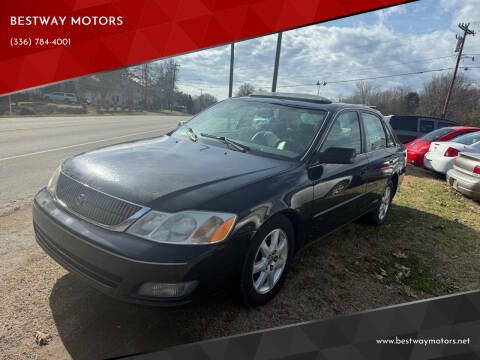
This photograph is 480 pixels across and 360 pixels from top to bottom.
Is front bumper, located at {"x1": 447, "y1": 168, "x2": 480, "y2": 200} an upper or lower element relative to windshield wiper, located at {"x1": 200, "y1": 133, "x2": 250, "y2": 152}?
lower

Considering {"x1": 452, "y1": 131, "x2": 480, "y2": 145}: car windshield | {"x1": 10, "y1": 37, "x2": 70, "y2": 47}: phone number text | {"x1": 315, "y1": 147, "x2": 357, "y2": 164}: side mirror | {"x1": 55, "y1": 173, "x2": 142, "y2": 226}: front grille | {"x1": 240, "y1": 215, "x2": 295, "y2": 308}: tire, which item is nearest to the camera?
{"x1": 55, "y1": 173, "x2": 142, "y2": 226}: front grille

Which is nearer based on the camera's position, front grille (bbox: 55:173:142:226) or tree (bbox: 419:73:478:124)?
front grille (bbox: 55:173:142:226)

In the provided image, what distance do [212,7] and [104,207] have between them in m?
6.24

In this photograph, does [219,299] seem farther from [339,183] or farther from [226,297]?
[339,183]

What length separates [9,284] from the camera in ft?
8.96

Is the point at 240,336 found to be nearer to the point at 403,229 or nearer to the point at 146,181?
the point at 146,181

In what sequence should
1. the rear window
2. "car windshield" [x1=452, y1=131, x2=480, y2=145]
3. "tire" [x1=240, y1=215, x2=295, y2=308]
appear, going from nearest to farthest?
"tire" [x1=240, y1=215, x2=295, y2=308], "car windshield" [x1=452, y1=131, x2=480, y2=145], the rear window

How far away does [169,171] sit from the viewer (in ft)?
8.46

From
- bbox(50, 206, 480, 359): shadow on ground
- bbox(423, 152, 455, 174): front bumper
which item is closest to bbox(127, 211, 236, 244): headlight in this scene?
bbox(50, 206, 480, 359): shadow on ground

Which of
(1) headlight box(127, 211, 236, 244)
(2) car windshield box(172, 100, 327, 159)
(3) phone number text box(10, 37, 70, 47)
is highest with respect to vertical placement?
(3) phone number text box(10, 37, 70, 47)

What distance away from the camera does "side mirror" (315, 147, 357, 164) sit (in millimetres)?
3039

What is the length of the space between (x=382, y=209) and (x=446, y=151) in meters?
5.04

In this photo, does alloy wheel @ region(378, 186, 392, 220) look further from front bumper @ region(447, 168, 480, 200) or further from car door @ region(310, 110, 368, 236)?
front bumper @ region(447, 168, 480, 200)

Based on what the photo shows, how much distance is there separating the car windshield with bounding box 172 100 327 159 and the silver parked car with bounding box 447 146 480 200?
4.74 metres
